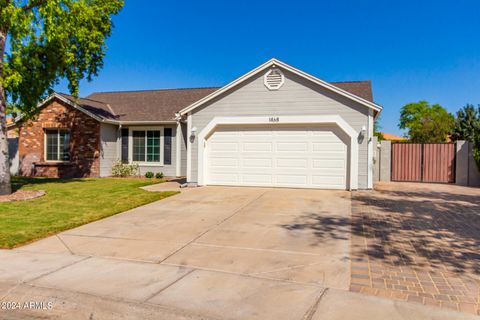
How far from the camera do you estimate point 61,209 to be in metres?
8.84

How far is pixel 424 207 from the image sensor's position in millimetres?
9047

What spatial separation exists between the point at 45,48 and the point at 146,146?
6.54m

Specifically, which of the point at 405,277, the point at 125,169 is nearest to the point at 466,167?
the point at 405,277

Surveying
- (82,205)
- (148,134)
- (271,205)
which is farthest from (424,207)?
(148,134)

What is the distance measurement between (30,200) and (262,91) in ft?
29.0

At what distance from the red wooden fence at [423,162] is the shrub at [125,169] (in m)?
13.3

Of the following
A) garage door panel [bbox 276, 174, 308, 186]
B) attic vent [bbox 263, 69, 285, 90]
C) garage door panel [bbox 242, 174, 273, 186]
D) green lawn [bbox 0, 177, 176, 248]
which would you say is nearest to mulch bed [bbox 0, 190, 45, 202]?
green lawn [bbox 0, 177, 176, 248]

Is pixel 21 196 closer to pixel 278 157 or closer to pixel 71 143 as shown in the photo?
pixel 71 143

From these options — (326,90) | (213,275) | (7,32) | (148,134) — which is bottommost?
(213,275)

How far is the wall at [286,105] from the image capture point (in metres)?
12.2

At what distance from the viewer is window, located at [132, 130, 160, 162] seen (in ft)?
58.4

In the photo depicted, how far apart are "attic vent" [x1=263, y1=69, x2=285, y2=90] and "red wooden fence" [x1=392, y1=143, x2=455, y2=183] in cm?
706

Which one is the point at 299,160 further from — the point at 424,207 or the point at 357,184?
the point at 424,207

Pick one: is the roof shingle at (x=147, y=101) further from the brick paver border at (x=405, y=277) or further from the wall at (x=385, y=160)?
the brick paver border at (x=405, y=277)
